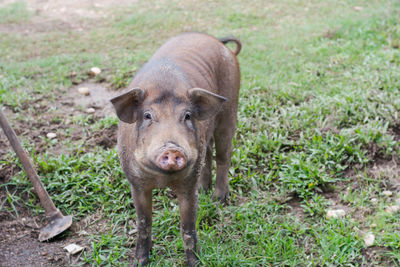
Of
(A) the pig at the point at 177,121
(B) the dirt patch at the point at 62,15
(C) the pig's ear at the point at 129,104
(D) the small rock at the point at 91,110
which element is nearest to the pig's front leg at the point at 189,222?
(A) the pig at the point at 177,121

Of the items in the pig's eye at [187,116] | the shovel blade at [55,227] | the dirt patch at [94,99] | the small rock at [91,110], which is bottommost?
the shovel blade at [55,227]

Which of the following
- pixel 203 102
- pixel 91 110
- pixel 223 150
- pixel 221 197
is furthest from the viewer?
pixel 91 110

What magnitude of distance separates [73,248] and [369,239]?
2473 millimetres

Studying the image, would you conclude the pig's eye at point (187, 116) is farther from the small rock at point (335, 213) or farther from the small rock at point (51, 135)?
the small rock at point (51, 135)

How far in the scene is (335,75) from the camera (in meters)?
6.33

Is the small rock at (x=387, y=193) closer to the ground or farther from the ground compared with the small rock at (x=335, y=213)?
farther from the ground

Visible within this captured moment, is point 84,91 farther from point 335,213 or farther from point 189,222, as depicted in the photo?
point 335,213

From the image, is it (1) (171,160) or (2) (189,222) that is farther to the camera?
(2) (189,222)

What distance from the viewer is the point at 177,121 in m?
2.77

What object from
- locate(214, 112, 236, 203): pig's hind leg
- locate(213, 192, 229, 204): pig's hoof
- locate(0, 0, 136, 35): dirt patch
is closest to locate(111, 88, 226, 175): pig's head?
locate(214, 112, 236, 203): pig's hind leg

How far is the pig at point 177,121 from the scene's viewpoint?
2666 mm

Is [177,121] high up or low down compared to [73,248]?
up

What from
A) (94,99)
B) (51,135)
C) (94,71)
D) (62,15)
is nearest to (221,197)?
(51,135)

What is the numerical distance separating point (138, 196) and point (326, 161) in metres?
2.15
